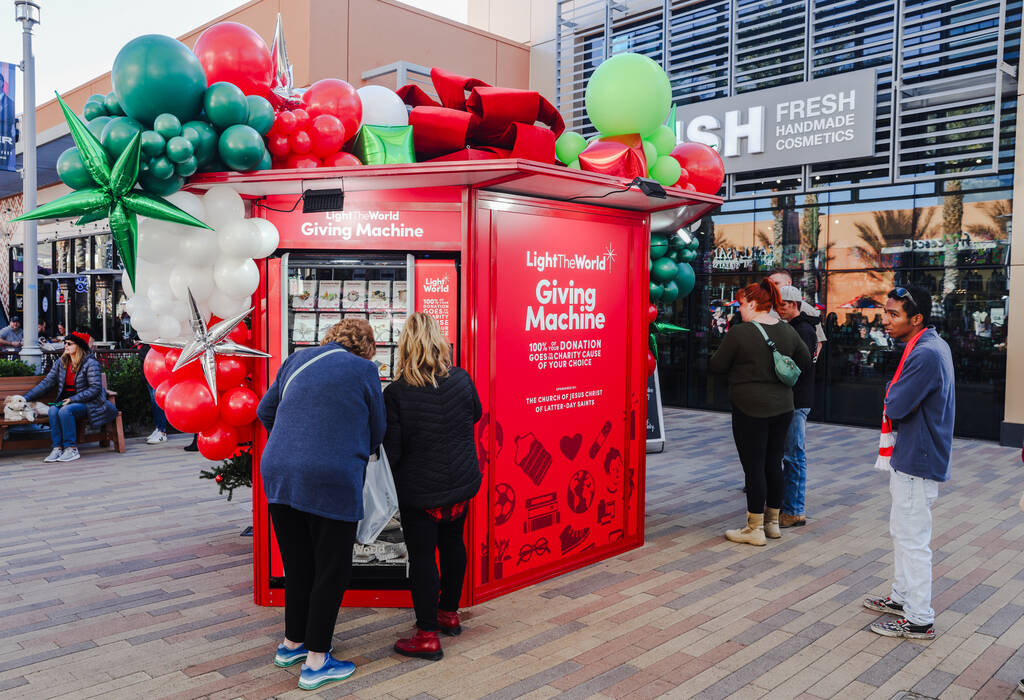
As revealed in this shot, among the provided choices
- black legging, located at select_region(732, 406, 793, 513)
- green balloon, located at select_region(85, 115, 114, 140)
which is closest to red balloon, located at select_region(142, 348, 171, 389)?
green balloon, located at select_region(85, 115, 114, 140)

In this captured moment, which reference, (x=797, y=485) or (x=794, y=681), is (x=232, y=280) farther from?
(x=797, y=485)

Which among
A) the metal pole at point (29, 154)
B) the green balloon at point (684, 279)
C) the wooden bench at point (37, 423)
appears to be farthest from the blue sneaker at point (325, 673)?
the metal pole at point (29, 154)

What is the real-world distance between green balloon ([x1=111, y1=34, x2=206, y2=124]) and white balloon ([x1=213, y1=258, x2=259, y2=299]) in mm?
747

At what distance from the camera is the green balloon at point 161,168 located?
11.6 ft

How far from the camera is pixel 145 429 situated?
9.94m

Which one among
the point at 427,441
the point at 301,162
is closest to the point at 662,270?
the point at 301,162

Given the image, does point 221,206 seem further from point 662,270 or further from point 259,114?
point 662,270

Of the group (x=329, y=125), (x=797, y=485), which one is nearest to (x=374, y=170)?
(x=329, y=125)

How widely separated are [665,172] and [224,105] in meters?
2.76

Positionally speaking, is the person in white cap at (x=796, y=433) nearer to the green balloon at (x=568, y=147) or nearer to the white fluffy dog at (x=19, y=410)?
the green balloon at (x=568, y=147)

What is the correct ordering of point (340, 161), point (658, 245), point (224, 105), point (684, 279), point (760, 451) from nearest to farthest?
point (224, 105), point (340, 161), point (760, 451), point (658, 245), point (684, 279)

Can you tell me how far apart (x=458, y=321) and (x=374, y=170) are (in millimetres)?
920

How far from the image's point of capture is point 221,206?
12.8ft

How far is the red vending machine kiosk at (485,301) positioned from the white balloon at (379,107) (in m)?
0.70
